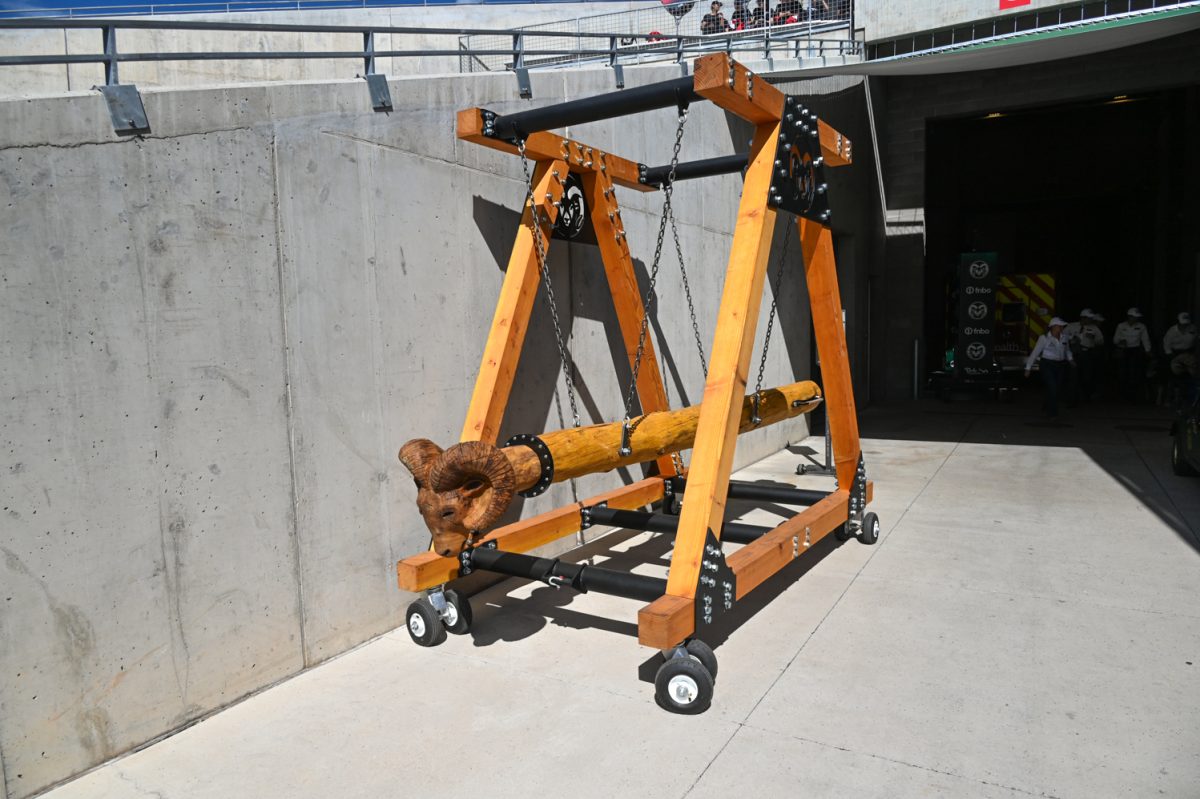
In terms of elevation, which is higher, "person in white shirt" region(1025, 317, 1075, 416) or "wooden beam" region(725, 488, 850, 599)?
"person in white shirt" region(1025, 317, 1075, 416)

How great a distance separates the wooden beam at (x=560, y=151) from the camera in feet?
12.9

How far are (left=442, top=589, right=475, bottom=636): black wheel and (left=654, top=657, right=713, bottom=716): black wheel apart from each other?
1163mm

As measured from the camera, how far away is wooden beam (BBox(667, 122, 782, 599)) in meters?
3.25

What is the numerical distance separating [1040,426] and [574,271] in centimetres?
823

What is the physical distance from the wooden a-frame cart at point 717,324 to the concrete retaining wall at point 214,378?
1.11 ft

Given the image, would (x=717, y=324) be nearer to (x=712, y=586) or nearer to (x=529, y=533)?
(x=712, y=586)

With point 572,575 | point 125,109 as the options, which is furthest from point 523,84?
point 572,575

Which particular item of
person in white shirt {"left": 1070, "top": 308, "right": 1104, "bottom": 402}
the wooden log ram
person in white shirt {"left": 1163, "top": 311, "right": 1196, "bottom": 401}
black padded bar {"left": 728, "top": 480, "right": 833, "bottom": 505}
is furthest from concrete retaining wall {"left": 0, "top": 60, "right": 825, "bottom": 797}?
person in white shirt {"left": 1070, "top": 308, "right": 1104, "bottom": 402}

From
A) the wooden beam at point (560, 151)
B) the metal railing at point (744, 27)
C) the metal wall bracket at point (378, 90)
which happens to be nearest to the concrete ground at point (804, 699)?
the wooden beam at point (560, 151)

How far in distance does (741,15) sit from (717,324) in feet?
A: 34.6

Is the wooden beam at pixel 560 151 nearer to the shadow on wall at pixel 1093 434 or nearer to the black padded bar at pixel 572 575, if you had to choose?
the black padded bar at pixel 572 575

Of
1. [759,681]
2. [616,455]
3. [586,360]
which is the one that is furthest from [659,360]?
[759,681]

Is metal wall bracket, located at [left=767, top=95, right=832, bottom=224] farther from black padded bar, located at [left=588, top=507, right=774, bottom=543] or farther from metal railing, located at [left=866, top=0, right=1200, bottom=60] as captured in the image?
metal railing, located at [left=866, top=0, right=1200, bottom=60]

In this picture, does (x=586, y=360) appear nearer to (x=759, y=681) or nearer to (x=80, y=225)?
(x=759, y=681)
